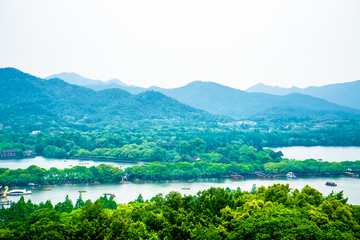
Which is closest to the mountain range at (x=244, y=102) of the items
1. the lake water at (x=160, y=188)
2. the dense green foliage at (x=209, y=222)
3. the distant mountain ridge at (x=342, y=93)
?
the distant mountain ridge at (x=342, y=93)

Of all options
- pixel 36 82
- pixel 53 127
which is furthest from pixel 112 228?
pixel 36 82

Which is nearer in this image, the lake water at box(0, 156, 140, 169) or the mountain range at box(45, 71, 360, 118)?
the lake water at box(0, 156, 140, 169)

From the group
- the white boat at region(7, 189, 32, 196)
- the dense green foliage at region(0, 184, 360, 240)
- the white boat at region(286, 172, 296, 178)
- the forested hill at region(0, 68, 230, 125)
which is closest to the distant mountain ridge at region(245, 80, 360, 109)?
the forested hill at region(0, 68, 230, 125)

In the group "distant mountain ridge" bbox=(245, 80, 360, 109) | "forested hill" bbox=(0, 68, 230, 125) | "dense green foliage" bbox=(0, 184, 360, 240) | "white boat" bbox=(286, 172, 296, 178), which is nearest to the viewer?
"dense green foliage" bbox=(0, 184, 360, 240)

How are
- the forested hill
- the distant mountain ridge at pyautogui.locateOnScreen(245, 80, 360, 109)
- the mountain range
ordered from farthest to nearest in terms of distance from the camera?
the distant mountain ridge at pyautogui.locateOnScreen(245, 80, 360, 109) < the mountain range < the forested hill

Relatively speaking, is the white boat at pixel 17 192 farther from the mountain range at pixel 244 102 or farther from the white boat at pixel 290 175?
the mountain range at pixel 244 102

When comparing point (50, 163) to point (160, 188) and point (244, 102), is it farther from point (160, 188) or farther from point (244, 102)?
point (244, 102)

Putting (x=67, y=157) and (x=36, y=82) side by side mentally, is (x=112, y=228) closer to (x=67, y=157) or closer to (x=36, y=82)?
(x=67, y=157)

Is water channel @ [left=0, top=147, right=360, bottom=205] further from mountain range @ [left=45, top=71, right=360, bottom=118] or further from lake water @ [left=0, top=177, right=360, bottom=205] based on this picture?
mountain range @ [left=45, top=71, right=360, bottom=118]
